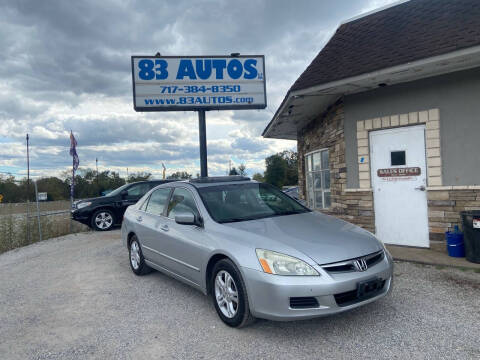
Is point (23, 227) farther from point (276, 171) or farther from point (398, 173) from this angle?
point (276, 171)

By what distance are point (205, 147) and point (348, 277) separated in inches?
304

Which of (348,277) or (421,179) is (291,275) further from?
(421,179)

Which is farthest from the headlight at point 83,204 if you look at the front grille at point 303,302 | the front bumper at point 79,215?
the front grille at point 303,302

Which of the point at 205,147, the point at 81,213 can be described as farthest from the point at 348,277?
the point at 81,213

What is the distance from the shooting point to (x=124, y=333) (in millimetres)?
3568

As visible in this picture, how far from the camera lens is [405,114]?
6.73 metres

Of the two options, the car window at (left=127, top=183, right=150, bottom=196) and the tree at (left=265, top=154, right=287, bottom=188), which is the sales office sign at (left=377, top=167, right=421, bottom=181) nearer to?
the car window at (left=127, top=183, right=150, bottom=196)

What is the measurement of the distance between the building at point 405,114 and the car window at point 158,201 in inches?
143

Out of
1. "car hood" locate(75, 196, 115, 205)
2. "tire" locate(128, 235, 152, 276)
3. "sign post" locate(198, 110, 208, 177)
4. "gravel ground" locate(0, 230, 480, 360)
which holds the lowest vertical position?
"gravel ground" locate(0, 230, 480, 360)

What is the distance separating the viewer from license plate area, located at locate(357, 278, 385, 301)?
3189mm

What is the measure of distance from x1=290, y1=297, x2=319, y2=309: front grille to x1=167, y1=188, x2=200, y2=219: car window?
1640mm

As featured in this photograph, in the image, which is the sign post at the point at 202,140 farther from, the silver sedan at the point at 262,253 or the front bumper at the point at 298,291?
the front bumper at the point at 298,291

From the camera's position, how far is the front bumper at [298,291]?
304 centimetres

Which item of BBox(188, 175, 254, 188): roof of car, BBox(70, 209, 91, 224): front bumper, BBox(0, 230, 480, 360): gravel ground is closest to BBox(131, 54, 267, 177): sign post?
BBox(70, 209, 91, 224): front bumper
